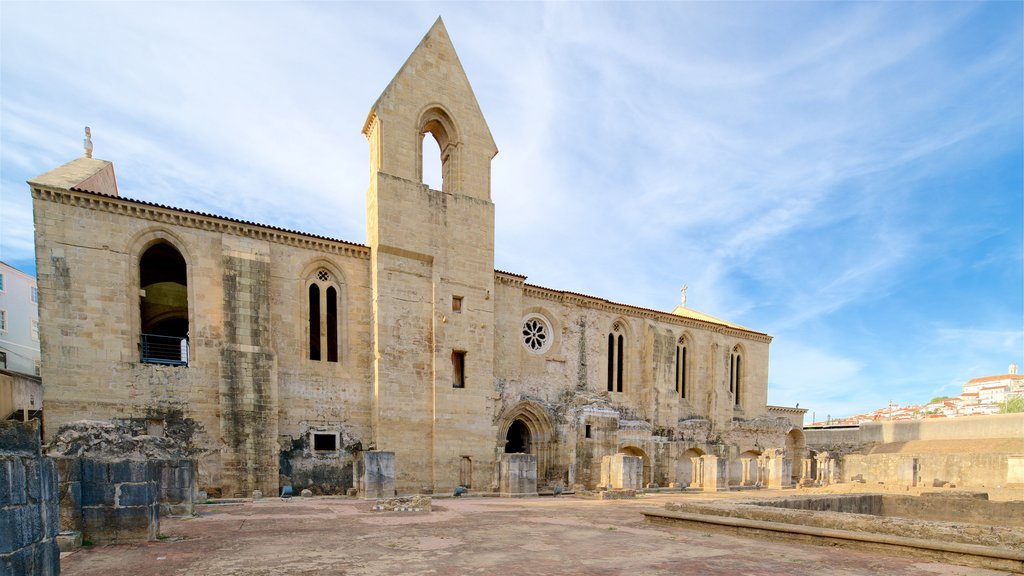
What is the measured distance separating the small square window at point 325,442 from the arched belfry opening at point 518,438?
8.59 meters

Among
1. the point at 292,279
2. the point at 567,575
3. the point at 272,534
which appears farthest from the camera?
the point at 292,279

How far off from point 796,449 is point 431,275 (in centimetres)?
2841

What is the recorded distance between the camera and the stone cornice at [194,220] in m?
15.1

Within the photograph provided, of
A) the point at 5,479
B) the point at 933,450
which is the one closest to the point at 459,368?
the point at 5,479

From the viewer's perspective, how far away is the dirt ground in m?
6.26

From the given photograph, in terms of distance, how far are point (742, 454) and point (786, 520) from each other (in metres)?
24.1

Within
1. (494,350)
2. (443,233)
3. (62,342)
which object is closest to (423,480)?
(494,350)

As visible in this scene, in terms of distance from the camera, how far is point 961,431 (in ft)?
103

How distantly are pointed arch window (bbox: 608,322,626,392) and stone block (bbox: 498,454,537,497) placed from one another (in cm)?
949

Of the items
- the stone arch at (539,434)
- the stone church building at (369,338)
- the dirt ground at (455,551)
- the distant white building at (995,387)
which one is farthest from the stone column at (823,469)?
the distant white building at (995,387)

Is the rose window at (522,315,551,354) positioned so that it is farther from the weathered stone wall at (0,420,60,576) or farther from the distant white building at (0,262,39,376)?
the distant white building at (0,262,39,376)

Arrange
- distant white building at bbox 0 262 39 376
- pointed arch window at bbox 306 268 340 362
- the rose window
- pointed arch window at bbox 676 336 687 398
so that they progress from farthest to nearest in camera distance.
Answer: pointed arch window at bbox 676 336 687 398 → distant white building at bbox 0 262 39 376 → the rose window → pointed arch window at bbox 306 268 340 362

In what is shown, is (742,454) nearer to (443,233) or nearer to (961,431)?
(961,431)

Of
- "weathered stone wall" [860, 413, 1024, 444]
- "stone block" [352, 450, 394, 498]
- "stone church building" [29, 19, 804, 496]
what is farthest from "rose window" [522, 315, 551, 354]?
"weathered stone wall" [860, 413, 1024, 444]
